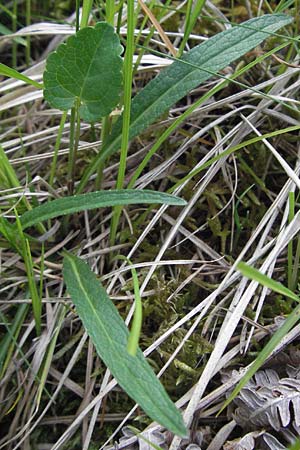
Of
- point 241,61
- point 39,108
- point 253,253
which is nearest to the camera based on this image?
point 253,253

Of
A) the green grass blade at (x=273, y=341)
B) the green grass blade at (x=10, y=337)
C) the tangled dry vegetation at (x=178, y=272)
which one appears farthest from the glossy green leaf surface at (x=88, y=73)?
the green grass blade at (x=273, y=341)

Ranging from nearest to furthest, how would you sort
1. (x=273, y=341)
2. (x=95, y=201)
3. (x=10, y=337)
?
1. (x=273, y=341)
2. (x=95, y=201)
3. (x=10, y=337)

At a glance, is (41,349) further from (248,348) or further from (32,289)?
(248,348)

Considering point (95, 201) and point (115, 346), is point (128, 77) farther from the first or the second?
point (115, 346)

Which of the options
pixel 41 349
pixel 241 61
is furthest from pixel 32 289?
pixel 241 61

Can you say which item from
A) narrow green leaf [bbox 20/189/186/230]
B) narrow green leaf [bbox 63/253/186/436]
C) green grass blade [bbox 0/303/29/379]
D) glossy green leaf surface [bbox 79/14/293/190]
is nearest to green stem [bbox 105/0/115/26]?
glossy green leaf surface [bbox 79/14/293/190]

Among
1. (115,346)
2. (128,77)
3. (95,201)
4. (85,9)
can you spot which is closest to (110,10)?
(85,9)
